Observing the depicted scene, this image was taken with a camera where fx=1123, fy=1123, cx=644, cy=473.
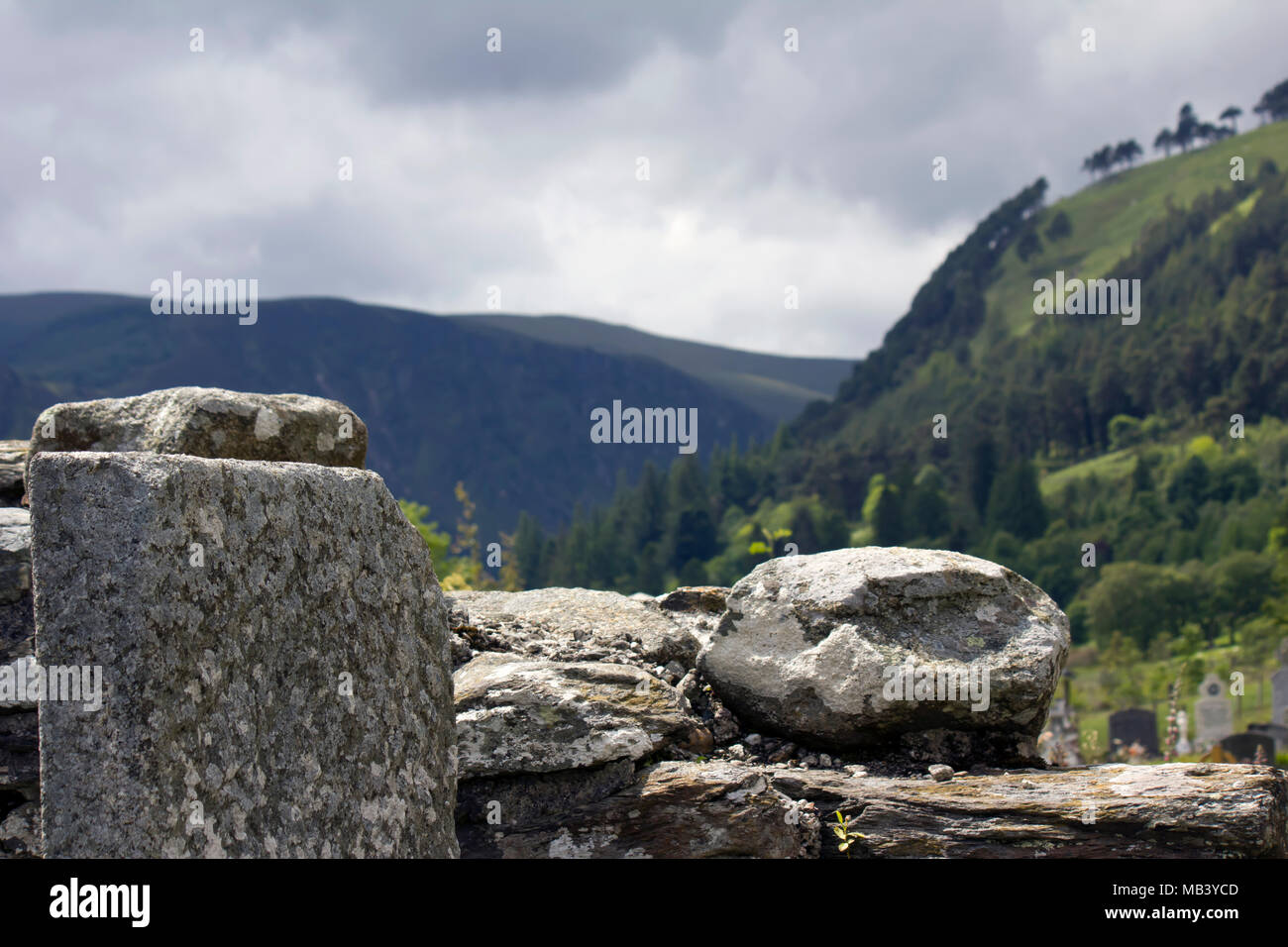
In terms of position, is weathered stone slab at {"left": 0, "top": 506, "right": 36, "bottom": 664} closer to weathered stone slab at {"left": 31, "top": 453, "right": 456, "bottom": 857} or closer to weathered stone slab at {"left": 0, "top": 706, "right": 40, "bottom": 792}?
weathered stone slab at {"left": 0, "top": 706, "right": 40, "bottom": 792}

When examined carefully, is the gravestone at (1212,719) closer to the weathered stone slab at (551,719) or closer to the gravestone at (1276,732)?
the gravestone at (1276,732)

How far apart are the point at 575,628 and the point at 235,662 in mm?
3438

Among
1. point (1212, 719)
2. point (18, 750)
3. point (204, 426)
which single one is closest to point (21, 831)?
point (18, 750)

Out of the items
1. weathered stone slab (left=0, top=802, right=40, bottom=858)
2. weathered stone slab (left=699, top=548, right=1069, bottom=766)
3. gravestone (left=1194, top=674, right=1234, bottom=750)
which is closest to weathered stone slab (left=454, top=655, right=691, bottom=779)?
weathered stone slab (left=699, top=548, right=1069, bottom=766)

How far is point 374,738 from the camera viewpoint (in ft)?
17.8

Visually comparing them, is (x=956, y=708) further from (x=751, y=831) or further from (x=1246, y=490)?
(x=1246, y=490)

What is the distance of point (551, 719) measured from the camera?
21.1 ft

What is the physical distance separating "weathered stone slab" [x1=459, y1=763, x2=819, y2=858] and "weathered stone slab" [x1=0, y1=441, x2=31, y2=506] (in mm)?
3814

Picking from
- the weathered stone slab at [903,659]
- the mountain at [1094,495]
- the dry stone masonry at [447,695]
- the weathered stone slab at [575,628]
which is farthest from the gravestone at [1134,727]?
the mountain at [1094,495]

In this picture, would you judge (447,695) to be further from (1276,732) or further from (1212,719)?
(1212,719)

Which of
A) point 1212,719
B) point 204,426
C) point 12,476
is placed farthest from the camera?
point 1212,719

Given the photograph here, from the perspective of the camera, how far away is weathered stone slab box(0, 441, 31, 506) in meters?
7.43
